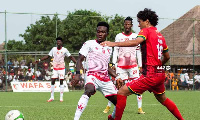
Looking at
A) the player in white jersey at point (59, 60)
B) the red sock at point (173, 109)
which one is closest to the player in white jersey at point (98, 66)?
the red sock at point (173, 109)

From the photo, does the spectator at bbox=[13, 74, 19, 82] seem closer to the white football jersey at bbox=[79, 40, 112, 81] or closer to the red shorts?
the white football jersey at bbox=[79, 40, 112, 81]

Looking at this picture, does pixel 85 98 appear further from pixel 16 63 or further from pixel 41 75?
pixel 16 63

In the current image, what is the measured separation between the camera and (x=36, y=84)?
2620 cm

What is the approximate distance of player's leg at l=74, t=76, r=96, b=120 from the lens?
687 cm

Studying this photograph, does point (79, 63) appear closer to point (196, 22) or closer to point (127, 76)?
point (127, 76)

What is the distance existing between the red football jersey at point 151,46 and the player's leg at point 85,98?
3.57 ft

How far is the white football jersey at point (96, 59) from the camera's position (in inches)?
293

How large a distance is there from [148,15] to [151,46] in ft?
1.92

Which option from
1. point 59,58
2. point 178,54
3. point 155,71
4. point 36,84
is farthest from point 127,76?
point 178,54

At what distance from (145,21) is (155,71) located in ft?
2.99

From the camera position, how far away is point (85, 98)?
7.01 metres

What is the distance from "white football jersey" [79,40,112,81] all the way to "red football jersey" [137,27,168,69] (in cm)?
99

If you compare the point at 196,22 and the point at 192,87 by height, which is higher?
the point at 196,22

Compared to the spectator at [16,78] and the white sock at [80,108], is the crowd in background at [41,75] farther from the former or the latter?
the white sock at [80,108]
